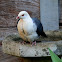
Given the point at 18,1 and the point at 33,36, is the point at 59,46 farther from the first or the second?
the point at 18,1

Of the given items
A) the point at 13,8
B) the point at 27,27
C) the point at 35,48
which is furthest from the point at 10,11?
the point at 35,48

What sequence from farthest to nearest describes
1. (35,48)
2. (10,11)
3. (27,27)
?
(10,11)
(27,27)
(35,48)

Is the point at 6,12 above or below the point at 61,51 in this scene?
above

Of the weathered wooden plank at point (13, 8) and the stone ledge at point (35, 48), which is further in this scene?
the weathered wooden plank at point (13, 8)

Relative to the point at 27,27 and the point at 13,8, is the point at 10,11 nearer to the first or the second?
the point at 13,8

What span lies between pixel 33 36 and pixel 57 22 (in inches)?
26.2

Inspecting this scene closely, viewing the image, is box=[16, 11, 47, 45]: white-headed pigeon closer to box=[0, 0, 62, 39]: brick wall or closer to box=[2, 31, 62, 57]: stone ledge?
box=[2, 31, 62, 57]: stone ledge

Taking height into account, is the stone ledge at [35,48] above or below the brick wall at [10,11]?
below

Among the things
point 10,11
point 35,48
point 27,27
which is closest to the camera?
point 35,48

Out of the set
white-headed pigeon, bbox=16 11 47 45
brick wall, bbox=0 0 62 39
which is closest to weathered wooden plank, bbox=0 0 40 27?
brick wall, bbox=0 0 62 39

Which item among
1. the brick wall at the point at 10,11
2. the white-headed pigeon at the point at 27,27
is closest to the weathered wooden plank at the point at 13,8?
the brick wall at the point at 10,11

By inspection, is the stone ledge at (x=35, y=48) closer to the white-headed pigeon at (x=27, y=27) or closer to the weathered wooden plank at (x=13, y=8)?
the white-headed pigeon at (x=27, y=27)

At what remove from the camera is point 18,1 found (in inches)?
56.7

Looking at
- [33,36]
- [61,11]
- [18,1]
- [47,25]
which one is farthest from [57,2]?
[33,36]
